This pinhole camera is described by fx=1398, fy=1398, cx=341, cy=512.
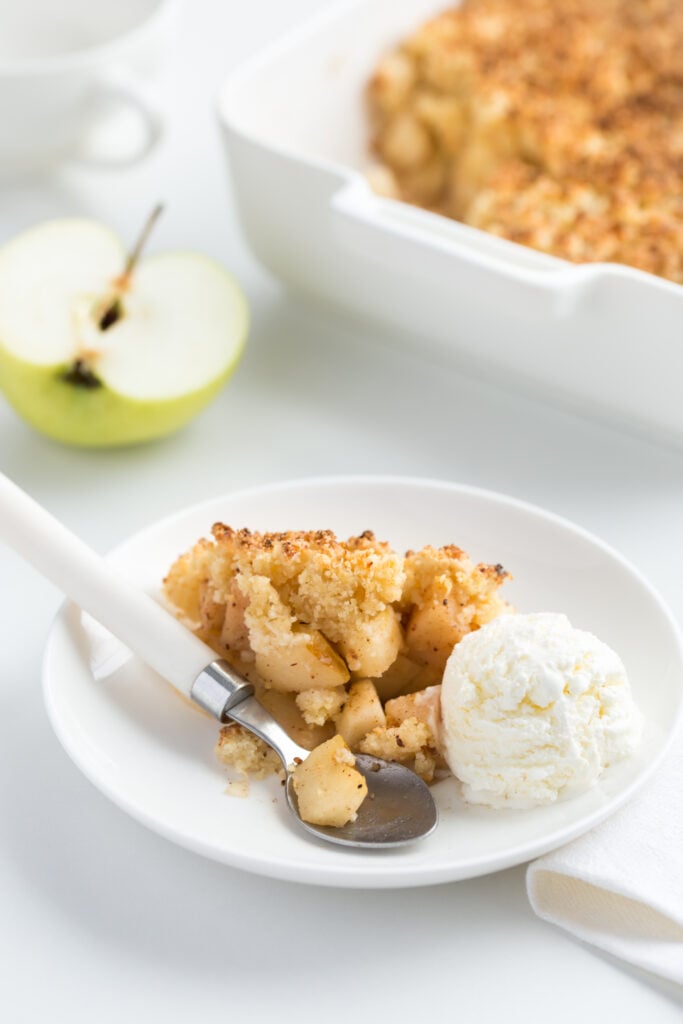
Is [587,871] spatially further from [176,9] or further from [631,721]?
[176,9]

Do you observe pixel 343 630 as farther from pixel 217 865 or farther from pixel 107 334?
pixel 107 334

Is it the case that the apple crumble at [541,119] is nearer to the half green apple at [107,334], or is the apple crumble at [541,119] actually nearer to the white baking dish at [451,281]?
the white baking dish at [451,281]

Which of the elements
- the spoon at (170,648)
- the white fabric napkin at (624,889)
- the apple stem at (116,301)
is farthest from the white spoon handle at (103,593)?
the apple stem at (116,301)

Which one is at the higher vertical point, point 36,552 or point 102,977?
point 36,552

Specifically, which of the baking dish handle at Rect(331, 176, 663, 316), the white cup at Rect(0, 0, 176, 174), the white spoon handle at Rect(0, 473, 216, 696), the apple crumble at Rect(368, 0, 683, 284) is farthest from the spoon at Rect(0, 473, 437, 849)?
the white cup at Rect(0, 0, 176, 174)

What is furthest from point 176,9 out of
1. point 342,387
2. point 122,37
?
point 342,387

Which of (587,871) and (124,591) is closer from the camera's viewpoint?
(587,871)
